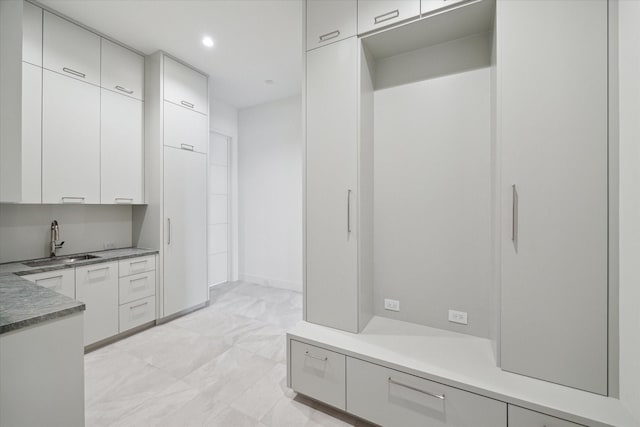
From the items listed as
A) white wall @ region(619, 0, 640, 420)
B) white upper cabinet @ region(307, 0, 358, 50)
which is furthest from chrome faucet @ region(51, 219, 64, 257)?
white wall @ region(619, 0, 640, 420)

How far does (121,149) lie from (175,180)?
57 cm

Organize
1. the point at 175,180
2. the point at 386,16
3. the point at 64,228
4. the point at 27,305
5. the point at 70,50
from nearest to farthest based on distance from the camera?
the point at 27,305
the point at 386,16
the point at 70,50
the point at 64,228
the point at 175,180

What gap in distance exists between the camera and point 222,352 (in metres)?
2.47

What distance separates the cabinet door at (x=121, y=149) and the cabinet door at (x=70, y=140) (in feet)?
0.20

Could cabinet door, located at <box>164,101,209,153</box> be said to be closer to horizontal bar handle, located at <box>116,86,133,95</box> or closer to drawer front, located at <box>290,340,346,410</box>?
horizontal bar handle, located at <box>116,86,133,95</box>

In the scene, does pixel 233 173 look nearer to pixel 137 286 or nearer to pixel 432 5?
pixel 137 286

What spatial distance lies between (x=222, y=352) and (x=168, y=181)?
6.07 feet

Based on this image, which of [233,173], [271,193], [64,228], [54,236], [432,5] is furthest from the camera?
[233,173]

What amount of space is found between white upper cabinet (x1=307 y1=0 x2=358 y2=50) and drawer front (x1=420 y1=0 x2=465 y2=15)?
0.41 m

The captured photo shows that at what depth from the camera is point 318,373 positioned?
1.73 m

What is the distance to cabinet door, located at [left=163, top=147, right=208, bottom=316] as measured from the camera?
10.0 ft

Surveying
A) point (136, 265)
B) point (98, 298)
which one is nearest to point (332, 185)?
point (136, 265)

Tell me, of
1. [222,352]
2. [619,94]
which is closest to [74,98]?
[222,352]

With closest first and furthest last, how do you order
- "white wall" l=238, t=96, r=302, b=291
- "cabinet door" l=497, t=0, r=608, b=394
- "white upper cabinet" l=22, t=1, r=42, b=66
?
"cabinet door" l=497, t=0, r=608, b=394, "white upper cabinet" l=22, t=1, r=42, b=66, "white wall" l=238, t=96, r=302, b=291
